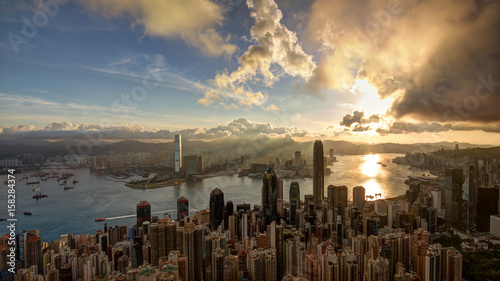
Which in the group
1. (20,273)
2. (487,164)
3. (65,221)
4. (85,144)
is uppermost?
(85,144)

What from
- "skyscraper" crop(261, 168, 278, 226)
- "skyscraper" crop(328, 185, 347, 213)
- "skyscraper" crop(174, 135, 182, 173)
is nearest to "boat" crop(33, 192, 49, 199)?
"skyscraper" crop(174, 135, 182, 173)

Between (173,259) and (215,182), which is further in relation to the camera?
(215,182)

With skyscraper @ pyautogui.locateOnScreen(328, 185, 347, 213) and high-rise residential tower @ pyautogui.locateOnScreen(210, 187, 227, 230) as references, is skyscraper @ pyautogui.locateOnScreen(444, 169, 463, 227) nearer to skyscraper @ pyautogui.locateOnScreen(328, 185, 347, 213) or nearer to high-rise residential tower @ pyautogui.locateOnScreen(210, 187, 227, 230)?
skyscraper @ pyautogui.locateOnScreen(328, 185, 347, 213)

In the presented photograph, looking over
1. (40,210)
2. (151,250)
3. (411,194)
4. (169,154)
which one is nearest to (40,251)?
(151,250)

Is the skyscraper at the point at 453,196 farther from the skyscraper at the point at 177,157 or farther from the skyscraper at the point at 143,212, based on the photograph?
the skyscraper at the point at 177,157

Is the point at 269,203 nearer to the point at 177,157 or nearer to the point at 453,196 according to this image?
the point at 453,196

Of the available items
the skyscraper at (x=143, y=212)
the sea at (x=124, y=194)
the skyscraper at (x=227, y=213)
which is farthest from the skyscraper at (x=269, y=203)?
the skyscraper at (x=143, y=212)

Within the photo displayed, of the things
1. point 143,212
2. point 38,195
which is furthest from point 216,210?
point 38,195

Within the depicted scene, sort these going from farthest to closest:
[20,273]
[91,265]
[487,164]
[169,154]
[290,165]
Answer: [290,165] < [169,154] < [487,164] < [91,265] < [20,273]

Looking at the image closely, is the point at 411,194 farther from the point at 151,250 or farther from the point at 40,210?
the point at 40,210

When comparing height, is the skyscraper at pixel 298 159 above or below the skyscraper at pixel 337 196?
above
